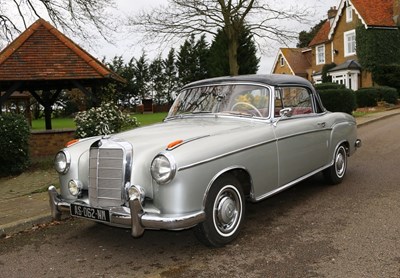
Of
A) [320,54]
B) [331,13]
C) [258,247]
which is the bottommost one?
[258,247]

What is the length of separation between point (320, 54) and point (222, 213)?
37.4 metres

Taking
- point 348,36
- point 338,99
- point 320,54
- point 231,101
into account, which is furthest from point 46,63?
point 320,54

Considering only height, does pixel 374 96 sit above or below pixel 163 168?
above

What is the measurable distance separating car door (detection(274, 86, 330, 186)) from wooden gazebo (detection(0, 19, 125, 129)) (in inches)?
291

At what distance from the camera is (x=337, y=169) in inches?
262

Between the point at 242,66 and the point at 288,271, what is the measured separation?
36.6 meters

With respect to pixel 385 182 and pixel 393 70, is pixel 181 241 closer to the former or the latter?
pixel 385 182

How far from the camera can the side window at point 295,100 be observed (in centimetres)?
547

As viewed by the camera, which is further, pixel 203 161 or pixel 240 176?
pixel 240 176

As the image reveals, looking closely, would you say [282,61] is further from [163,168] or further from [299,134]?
[163,168]

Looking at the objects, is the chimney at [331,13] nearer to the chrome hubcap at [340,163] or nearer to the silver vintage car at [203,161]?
the chrome hubcap at [340,163]

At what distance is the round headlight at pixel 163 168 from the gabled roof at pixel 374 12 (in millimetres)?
30828

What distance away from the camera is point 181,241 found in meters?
4.54

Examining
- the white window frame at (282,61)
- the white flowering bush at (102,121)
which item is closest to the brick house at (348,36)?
the white window frame at (282,61)
